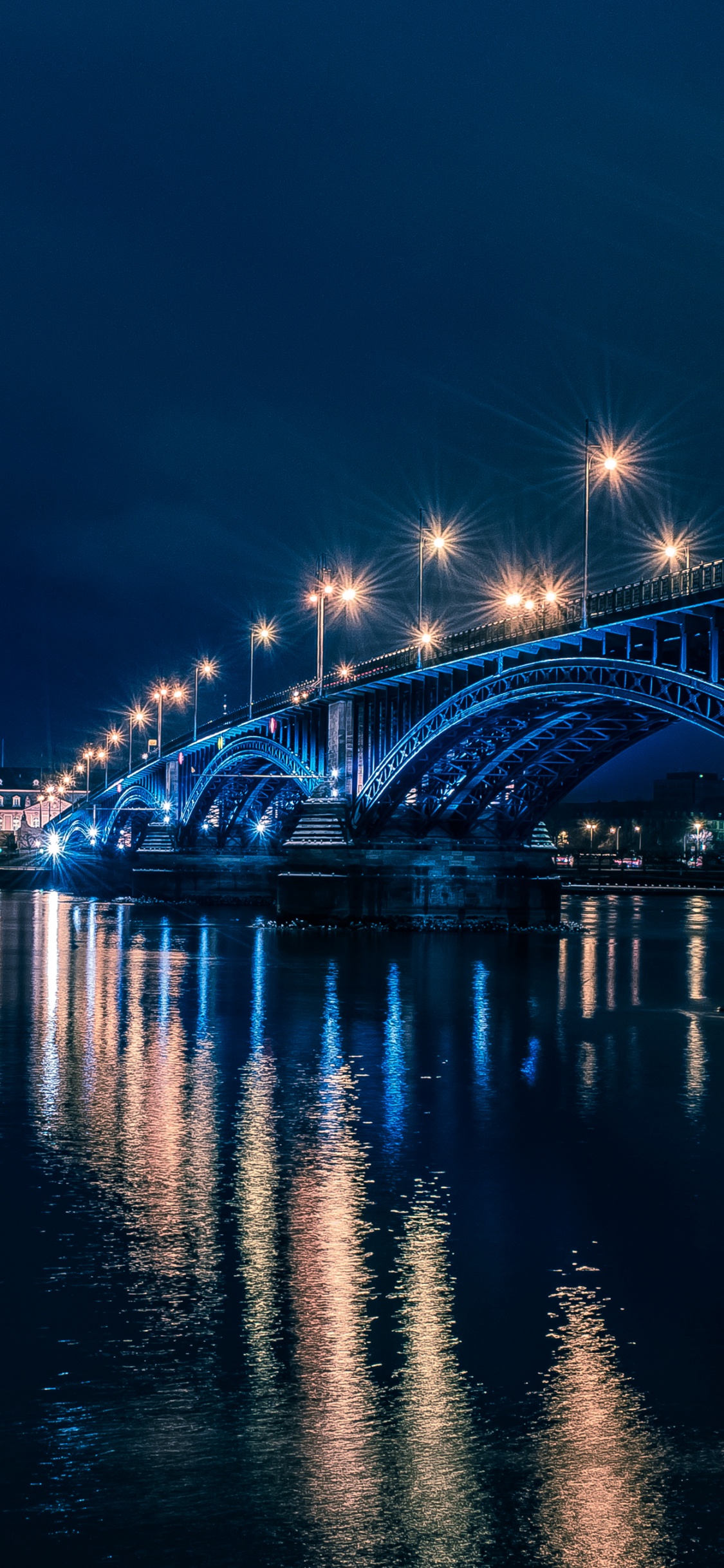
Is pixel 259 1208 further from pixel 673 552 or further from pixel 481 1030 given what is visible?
pixel 673 552

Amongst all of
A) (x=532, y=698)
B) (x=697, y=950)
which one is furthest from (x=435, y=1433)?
(x=697, y=950)

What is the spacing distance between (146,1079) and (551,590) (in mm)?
36474

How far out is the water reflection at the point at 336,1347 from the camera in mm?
8703

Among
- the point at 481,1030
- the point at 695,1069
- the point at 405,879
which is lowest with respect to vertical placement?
the point at 695,1069

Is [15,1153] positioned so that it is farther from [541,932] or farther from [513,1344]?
[541,932]

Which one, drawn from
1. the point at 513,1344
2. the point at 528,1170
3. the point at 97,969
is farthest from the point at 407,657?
the point at 513,1344

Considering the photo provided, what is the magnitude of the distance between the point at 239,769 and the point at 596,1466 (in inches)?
3815

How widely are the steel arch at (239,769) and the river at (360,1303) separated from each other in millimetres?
48949

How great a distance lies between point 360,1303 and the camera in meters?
12.5

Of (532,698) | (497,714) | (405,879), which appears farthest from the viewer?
(405,879)

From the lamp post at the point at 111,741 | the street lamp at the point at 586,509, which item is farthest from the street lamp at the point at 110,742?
the street lamp at the point at 586,509

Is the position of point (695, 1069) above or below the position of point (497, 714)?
below

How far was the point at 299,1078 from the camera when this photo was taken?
25.9 meters

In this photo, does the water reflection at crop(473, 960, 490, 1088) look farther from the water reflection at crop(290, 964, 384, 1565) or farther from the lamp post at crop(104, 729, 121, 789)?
the lamp post at crop(104, 729, 121, 789)
